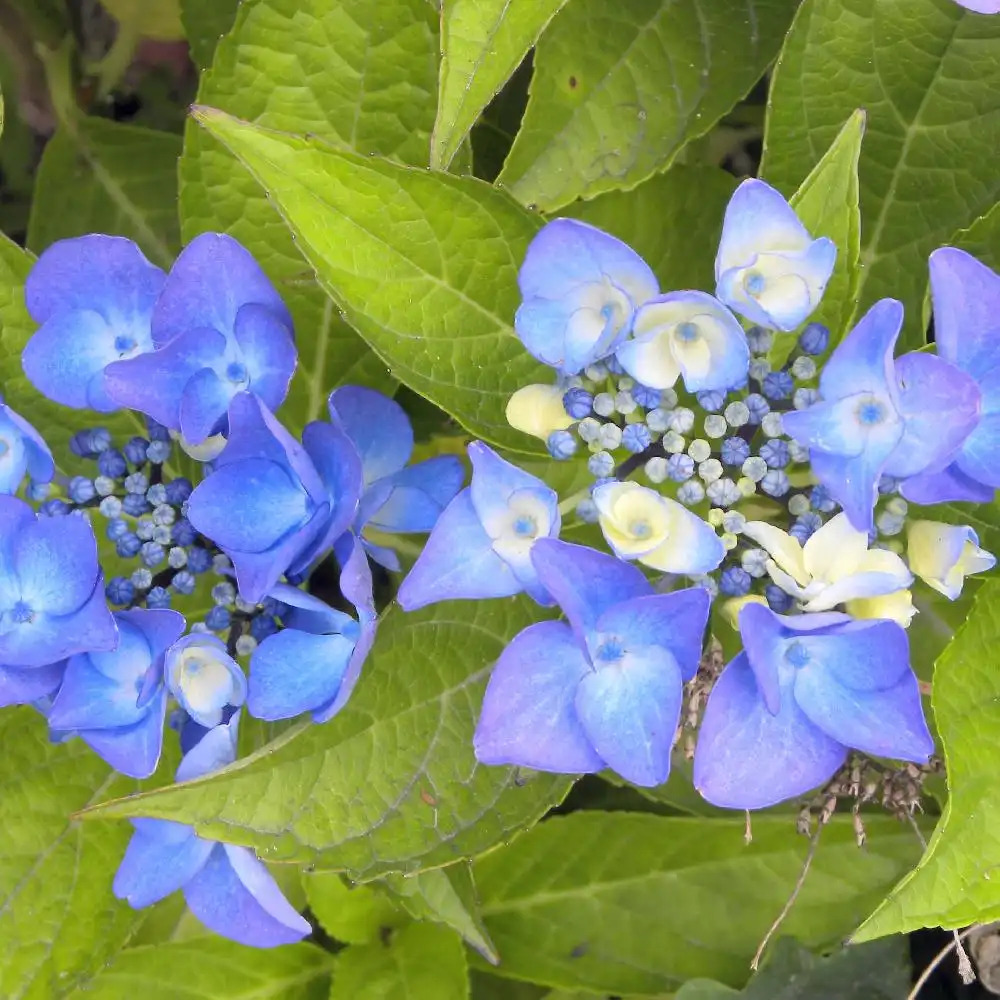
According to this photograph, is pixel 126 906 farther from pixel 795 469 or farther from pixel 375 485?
pixel 795 469

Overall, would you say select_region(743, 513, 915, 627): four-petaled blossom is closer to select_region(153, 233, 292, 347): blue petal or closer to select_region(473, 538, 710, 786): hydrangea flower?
select_region(473, 538, 710, 786): hydrangea flower

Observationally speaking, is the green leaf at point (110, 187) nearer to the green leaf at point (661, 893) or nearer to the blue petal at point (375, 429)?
the blue petal at point (375, 429)

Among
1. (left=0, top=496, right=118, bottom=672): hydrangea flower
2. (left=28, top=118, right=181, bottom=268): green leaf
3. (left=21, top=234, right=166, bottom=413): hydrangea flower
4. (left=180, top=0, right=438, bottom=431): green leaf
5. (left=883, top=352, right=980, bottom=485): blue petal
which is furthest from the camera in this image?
(left=28, top=118, right=181, bottom=268): green leaf

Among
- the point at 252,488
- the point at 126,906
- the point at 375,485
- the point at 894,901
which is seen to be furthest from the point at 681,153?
the point at 126,906

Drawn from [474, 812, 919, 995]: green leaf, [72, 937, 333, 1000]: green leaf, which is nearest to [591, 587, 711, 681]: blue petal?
[474, 812, 919, 995]: green leaf

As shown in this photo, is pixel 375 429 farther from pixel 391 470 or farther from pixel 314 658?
pixel 314 658
